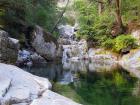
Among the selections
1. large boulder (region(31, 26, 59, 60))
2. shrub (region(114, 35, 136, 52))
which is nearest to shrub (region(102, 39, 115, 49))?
shrub (region(114, 35, 136, 52))

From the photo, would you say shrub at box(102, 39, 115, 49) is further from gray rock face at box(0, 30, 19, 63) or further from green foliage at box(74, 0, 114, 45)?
gray rock face at box(0, 30, 19, 63)

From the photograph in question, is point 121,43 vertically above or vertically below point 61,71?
above

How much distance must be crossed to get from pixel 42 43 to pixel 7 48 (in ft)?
37.0

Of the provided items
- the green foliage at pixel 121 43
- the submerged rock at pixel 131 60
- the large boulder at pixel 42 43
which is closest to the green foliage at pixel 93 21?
the green foliage at pixel 121 43

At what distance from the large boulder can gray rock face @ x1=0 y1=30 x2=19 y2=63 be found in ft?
31.5

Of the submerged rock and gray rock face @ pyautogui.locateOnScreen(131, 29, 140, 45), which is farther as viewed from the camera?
gray rock face @ pyautogui.locateOnScreen(131, 29, 140, 45)

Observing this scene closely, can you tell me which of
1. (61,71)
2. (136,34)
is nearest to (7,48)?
(61,71)

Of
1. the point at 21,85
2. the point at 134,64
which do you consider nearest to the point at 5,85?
the point at 21,85

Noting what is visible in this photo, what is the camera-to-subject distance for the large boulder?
3469cm

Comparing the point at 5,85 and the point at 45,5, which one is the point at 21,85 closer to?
the point at 5,85

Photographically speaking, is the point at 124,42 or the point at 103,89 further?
the point at 124,42

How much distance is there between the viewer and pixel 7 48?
936 inches

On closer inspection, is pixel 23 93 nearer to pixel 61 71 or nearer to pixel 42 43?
pixel 61 71

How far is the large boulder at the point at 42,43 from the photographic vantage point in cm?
3469
